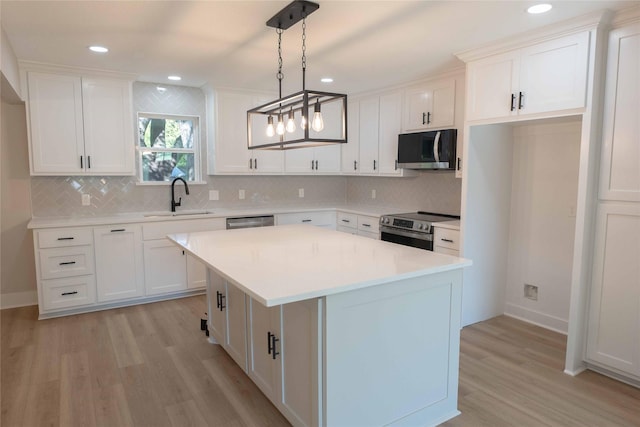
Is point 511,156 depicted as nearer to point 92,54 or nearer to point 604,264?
point 604,264

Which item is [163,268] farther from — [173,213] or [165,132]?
[165,132]

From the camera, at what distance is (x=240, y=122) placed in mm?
4809

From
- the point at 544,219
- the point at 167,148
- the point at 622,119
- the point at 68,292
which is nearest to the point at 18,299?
the point at 68,292

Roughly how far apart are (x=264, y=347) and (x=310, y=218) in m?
2.87

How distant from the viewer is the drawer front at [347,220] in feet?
16.3

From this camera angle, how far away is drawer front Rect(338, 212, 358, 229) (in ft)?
16.3

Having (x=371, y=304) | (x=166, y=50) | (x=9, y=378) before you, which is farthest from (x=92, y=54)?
(x=371, y=304)

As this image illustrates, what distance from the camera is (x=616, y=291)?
264 cm

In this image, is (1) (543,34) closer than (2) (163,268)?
Yes

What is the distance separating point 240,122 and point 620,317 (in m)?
4.03

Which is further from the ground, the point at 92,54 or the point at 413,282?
the point at 92,54

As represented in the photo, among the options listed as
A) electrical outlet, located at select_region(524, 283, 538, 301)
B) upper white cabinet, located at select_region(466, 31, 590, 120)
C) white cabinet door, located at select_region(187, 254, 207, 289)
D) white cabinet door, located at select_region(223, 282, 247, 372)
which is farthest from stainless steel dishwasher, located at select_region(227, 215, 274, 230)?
electrical outlet, located at select_region(524, 283, 538, 301)

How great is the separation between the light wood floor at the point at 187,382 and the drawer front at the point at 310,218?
1.80 meters

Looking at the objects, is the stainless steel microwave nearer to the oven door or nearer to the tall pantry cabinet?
the oven door
